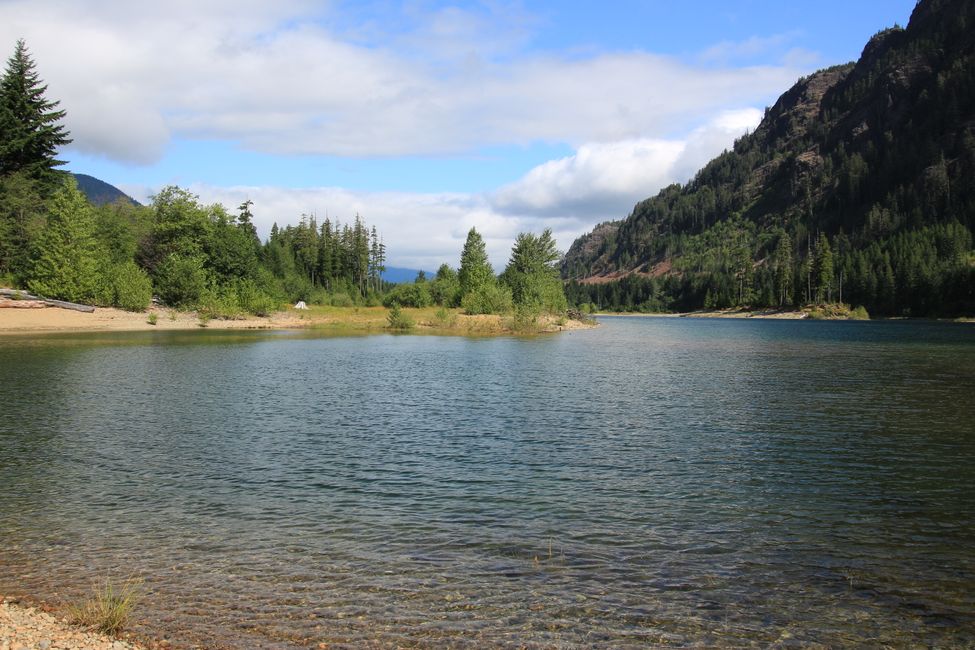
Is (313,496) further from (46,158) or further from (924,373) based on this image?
(46,158)

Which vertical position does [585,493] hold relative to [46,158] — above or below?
below

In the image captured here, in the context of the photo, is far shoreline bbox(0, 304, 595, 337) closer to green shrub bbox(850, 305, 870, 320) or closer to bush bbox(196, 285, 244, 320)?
bush bbox(196, 285, 244, 320)

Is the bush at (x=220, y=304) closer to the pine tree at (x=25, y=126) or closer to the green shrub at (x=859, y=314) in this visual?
the pine tree at (x=25, y=126)

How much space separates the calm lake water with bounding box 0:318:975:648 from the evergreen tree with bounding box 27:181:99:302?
6497 cm

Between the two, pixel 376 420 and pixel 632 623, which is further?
pixel 376 420

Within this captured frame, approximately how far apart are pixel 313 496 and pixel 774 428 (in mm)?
19248

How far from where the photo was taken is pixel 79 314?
292 feet

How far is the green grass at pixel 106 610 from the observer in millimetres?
9578

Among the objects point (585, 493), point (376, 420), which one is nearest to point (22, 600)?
point (585, 493)

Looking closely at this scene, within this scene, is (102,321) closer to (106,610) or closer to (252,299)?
(252,299)

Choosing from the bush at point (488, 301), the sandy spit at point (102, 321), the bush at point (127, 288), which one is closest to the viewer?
the sandy spit at point (102, 321)

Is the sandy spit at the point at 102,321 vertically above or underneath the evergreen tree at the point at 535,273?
underneath

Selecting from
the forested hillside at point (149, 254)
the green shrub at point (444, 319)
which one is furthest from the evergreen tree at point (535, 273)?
the green shrub at point (444, 319)

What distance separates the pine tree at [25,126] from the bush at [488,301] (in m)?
69.3
